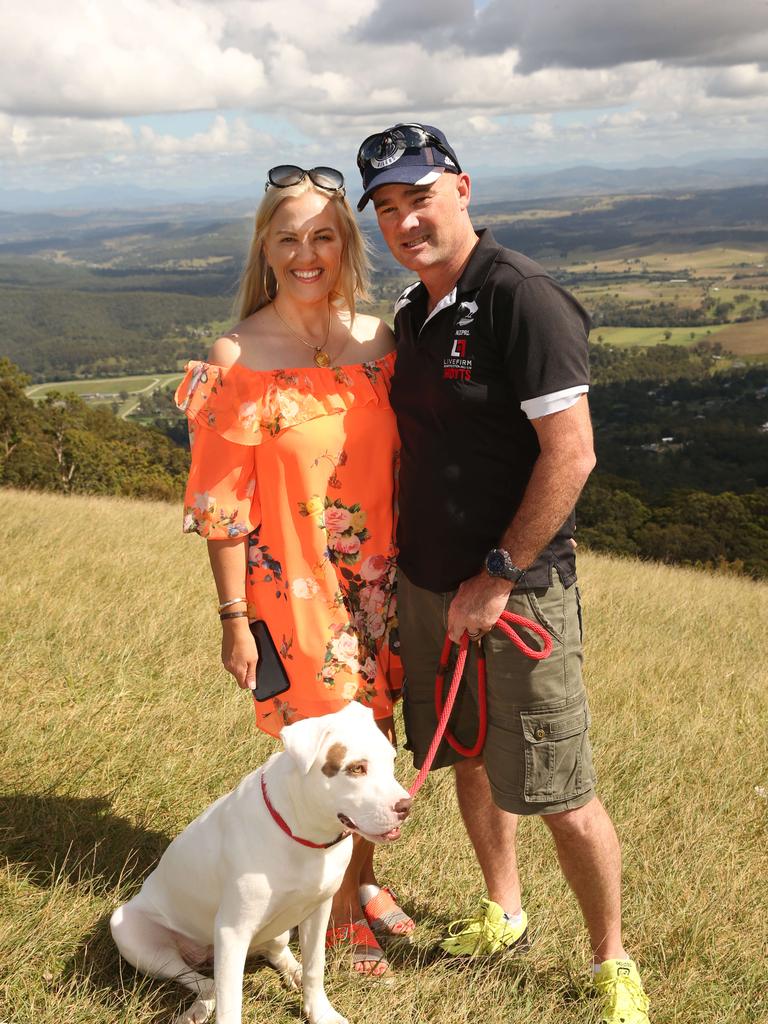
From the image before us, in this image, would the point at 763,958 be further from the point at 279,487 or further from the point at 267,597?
the point at 279,487

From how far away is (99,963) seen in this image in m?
2.67

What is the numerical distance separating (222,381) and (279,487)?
0.40 metres

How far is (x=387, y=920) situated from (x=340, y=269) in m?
2.42

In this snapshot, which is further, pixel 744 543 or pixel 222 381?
pixel 744 543

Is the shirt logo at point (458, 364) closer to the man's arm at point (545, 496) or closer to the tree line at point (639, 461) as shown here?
the man's arm at point (545, 496)

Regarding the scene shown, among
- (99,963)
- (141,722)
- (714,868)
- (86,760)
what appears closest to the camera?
(99,963)

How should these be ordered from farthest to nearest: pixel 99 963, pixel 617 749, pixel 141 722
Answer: pixel 617 749
pixel 141 722
pixel 99 963

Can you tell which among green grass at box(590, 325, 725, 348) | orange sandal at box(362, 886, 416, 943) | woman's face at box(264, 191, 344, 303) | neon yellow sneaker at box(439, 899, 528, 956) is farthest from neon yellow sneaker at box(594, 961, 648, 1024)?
green grass at box(590, 325, 725, 348)

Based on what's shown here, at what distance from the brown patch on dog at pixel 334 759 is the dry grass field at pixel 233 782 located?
95 centimetres

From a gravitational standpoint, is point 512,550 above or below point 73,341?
above

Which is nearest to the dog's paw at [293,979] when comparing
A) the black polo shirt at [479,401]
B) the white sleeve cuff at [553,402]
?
the black polo shirt at [479,401]

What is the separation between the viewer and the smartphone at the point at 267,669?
9.29 ft

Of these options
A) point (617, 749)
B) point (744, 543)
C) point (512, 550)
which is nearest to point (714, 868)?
point (617, 749)

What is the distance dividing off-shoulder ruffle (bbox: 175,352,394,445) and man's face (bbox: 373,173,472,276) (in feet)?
1.58
